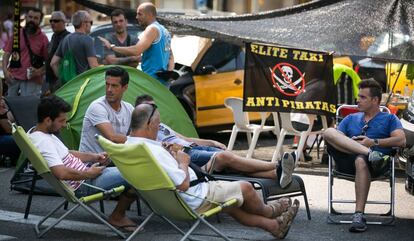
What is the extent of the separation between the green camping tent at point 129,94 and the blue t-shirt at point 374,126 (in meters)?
2.09

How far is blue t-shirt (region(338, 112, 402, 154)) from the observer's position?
9.94 m

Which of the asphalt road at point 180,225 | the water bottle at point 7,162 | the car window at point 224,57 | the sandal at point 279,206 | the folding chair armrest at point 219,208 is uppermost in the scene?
the folding chair armrest at point 219,208

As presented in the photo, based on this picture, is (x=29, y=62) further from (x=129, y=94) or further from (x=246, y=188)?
(x=246, y=188)

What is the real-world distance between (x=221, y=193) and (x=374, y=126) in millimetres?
2252

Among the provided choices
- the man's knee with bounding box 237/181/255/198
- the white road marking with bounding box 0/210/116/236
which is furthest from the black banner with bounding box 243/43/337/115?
the man's knee with bounding box 237/181/255/198

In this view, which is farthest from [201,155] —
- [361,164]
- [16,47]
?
[16,47]

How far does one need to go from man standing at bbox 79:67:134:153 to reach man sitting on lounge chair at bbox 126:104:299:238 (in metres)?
1.23

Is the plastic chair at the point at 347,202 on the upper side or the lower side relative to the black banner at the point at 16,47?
lower

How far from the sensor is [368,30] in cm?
1197

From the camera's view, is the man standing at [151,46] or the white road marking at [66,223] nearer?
the white road marking at [66,223]

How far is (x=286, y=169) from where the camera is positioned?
9.25 metres

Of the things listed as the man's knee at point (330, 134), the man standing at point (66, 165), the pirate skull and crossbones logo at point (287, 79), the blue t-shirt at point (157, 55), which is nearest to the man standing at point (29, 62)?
the blue t-shirt at point (157, 55)

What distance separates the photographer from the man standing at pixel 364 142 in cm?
956

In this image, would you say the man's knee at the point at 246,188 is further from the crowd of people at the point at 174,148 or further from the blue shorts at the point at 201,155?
the blue shorts at the point at 201,155
